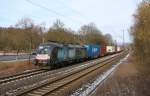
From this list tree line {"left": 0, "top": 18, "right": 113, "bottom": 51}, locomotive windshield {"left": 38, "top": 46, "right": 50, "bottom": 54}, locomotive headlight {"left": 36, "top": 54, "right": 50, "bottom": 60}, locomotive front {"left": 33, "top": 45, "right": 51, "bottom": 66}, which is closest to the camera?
locomotive front {"left": 33, "top": 45, "right": 51, "bottom": 66}

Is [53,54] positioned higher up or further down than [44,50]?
further down

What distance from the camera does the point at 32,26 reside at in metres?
86.2

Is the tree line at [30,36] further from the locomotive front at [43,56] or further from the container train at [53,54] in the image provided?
the locomotive front at [43,56]

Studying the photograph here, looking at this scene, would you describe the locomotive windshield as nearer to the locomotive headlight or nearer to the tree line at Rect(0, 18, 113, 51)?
the locomotive headlight

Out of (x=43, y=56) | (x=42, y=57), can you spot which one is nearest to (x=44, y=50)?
(x=43, y=56)

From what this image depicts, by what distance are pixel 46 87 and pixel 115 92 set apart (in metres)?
4.28

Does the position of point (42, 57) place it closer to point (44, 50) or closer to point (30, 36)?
point (44, 50)

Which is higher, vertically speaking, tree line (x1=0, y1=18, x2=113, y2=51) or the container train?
tree line (x1=0, y1=18, x2=113, y2=51)

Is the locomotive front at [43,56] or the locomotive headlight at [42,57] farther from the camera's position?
the locomotive headlight at [42,57]

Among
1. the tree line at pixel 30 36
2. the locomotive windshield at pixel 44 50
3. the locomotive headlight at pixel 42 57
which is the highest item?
the tree line at pixel 30 36

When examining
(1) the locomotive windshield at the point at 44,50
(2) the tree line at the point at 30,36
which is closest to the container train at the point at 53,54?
(1) the locomotive windshield at the point at 44,50

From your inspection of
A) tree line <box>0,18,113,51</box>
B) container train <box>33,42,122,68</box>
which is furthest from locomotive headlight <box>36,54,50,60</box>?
tree line <box>0,18,113,51</box>

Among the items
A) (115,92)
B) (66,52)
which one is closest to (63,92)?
(115,92)

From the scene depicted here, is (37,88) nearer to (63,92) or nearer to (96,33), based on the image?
(63,92)
